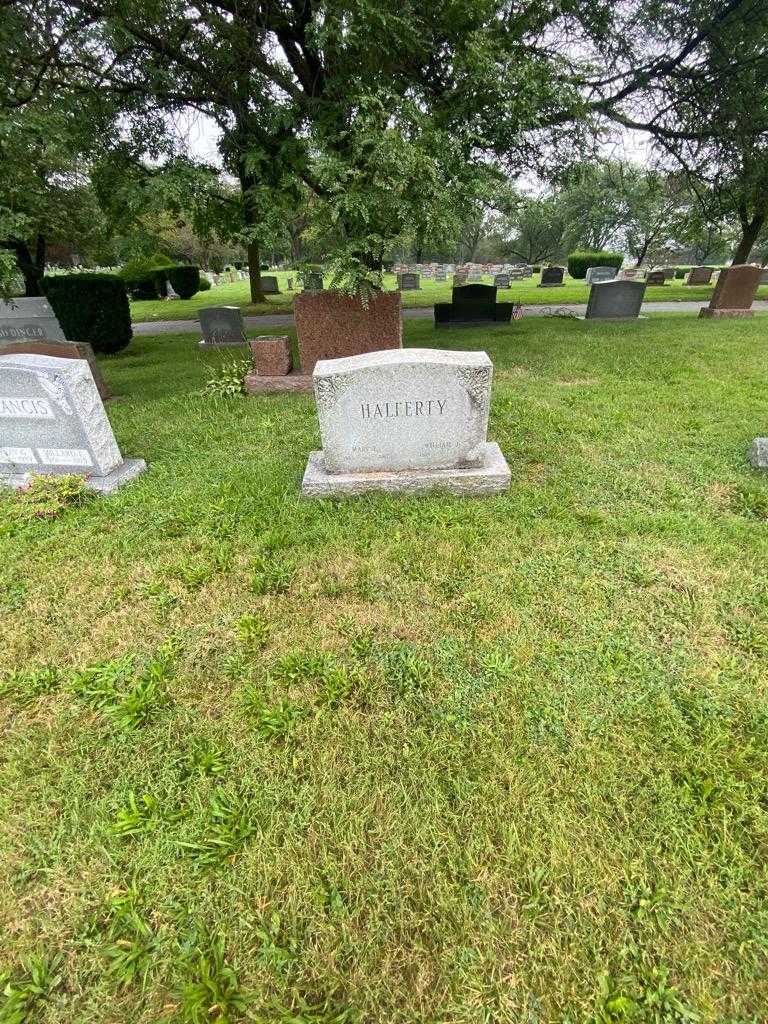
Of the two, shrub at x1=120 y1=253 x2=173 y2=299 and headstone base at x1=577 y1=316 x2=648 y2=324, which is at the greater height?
shrub at x1=120 y1=253 x2=173 y2=299

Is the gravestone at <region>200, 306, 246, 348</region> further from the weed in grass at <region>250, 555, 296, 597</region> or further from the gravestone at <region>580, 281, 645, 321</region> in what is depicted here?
the gravestone at <region>580, 281, 645, 321</region>

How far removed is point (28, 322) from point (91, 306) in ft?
3.93

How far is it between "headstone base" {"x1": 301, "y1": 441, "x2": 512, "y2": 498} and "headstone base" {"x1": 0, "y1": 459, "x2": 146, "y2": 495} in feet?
5.36

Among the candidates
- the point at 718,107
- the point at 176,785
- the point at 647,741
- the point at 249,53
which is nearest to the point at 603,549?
the point at 647,741

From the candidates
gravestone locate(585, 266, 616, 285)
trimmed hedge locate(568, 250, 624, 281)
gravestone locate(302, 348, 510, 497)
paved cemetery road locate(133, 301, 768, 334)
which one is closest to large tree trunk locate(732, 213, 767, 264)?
paved cemetery road locate(133, 301, 768, 334)

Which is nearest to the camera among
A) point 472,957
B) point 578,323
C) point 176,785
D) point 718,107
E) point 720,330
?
point 472,957

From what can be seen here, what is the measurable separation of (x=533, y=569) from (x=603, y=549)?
0.53 meters

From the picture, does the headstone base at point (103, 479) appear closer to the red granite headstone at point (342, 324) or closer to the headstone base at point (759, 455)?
the red granite headstone at point (342, 324)

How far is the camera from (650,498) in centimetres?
330

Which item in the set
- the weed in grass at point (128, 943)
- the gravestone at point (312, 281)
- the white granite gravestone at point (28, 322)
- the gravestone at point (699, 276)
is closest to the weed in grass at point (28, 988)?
the weed in grass at point (128, 943)

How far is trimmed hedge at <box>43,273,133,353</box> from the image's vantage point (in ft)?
28.2

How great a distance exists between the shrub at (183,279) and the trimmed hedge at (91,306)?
46.8 ft

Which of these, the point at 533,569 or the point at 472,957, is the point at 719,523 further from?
the point at 472,957

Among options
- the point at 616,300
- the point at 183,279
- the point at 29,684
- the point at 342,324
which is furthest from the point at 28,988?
the point at 183,279
